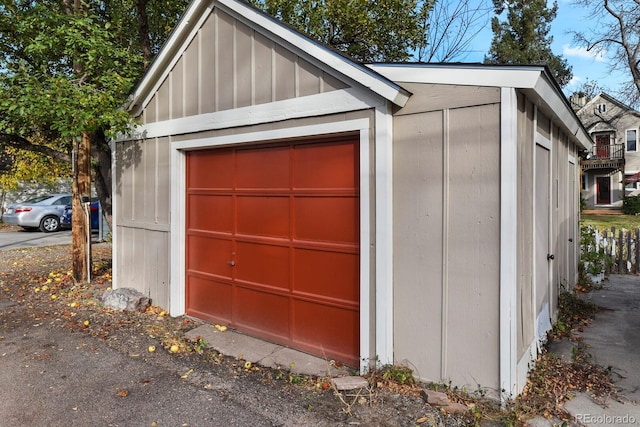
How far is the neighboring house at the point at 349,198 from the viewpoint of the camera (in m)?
3.10

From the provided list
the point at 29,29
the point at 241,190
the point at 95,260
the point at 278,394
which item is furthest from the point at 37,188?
the point at 278,394

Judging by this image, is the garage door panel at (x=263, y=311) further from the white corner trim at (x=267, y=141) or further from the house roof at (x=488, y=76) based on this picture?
the house roof at (x=488, y=76)

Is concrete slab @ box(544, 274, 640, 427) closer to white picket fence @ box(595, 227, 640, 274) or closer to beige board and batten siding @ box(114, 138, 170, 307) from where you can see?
white picket fence @ box(595, 227, 640, 274)

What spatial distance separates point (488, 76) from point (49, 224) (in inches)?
657

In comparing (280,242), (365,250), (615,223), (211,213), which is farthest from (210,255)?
(615,223)

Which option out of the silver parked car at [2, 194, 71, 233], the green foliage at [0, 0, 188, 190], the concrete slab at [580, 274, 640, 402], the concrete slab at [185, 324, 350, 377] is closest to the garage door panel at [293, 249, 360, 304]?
the concrete slab at [185, 324, 350, 377]

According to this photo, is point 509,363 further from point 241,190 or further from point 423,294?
point 241,190

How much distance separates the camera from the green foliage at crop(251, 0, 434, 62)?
10.2 meters

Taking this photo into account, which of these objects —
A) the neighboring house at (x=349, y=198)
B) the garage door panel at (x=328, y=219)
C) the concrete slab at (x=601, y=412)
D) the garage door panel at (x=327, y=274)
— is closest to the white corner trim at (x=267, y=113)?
the neighboring house at (x=349, y=198)

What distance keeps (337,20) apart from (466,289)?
944cm

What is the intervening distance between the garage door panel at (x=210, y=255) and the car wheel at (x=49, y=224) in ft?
41.1

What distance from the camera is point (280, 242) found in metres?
4.44

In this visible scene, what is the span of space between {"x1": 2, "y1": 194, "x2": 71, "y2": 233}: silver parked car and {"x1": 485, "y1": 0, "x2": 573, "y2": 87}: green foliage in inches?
949

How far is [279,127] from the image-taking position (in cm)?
426
